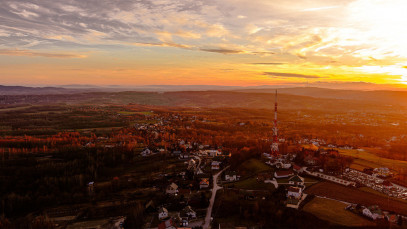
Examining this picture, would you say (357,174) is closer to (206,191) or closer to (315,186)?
(315,186)

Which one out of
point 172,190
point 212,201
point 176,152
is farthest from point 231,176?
point 176,152

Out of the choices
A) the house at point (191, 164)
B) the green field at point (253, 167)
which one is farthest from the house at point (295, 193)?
the house at point (191, 164)

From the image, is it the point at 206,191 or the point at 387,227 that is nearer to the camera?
the point at 387,227

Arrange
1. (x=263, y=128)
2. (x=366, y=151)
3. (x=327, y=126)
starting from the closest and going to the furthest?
(x=366, y=151) < (x=263, y=128) < (x=327, y=126)

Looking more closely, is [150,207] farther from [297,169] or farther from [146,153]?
[146,153]

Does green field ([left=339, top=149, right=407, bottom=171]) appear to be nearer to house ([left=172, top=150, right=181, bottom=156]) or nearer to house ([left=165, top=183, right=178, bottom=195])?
house ([left=165, top=183, right=178, bottom=195])

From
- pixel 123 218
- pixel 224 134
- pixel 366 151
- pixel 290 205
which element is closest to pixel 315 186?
pixel 290 205
